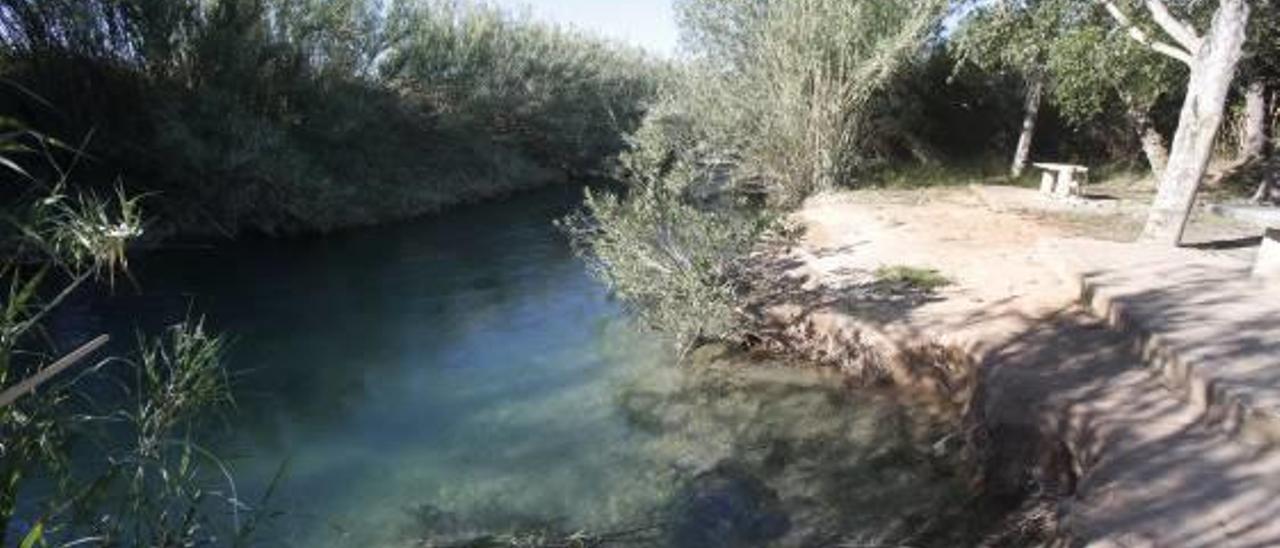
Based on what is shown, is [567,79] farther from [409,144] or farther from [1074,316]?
[1074,316]

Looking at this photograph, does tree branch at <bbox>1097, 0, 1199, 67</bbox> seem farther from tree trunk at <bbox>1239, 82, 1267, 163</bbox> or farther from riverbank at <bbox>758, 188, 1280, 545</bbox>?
tree trunk at <bbox>1239, 82, 1267, 163</bbox>

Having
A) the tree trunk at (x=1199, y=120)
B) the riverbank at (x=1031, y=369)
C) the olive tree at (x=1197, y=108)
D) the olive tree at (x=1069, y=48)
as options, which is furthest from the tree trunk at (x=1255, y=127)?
the tree trunk at (x=1199, y=120)

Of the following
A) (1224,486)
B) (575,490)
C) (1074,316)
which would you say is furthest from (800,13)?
(1224,486)

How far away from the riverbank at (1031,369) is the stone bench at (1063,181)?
5.76ft

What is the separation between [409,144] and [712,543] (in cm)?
1674

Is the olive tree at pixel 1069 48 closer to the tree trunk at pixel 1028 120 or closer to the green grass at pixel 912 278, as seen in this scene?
the tree trunk at pixel 1028 120

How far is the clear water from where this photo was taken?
18.2 feet

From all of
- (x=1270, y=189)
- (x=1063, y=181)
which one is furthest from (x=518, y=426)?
(x=1270, y=189)

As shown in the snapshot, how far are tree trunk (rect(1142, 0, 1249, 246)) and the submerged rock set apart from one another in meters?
5.44

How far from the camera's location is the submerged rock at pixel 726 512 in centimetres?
521

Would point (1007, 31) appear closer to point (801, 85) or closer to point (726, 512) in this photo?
point (801, 85)

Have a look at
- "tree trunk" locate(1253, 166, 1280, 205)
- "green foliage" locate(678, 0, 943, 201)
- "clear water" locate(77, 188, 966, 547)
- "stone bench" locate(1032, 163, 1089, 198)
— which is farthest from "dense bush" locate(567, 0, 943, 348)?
"tree trunk" locate(1253, 166, 1280, 205)

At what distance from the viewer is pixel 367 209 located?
57.2ft

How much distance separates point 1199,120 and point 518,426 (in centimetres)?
632
